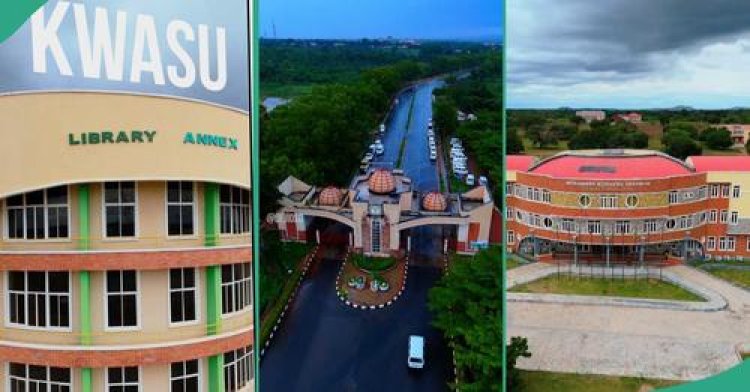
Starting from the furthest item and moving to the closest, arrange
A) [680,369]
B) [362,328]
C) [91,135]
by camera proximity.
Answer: [680,369], [362,328], [91,135]

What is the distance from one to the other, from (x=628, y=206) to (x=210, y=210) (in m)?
3.31

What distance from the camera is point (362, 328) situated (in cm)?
493

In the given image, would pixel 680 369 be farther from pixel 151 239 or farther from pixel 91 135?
pixel 91 135

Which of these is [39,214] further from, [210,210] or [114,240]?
[210,210]

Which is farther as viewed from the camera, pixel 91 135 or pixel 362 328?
pixel 362 328

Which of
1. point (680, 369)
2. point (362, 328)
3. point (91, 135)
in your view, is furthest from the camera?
point (680, 369)

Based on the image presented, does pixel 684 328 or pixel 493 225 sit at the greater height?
pixel 493 225

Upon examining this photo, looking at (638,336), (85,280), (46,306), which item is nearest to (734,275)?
(638,336)

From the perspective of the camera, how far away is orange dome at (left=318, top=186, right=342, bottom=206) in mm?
5074

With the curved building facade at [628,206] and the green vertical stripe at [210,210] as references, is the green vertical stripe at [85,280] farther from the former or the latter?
the curved building facade at [628,206]

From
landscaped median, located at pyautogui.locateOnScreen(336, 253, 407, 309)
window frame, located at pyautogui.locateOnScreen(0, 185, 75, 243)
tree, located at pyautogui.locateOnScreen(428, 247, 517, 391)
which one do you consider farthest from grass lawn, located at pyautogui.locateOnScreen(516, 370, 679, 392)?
window frame, located at pyautogui.locateOnScreen(0, 185, 75, 243)

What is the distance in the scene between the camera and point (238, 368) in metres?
4.83

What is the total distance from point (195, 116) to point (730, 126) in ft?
13.2

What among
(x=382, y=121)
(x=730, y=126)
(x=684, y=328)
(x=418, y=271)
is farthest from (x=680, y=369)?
(x=382, y=121)
